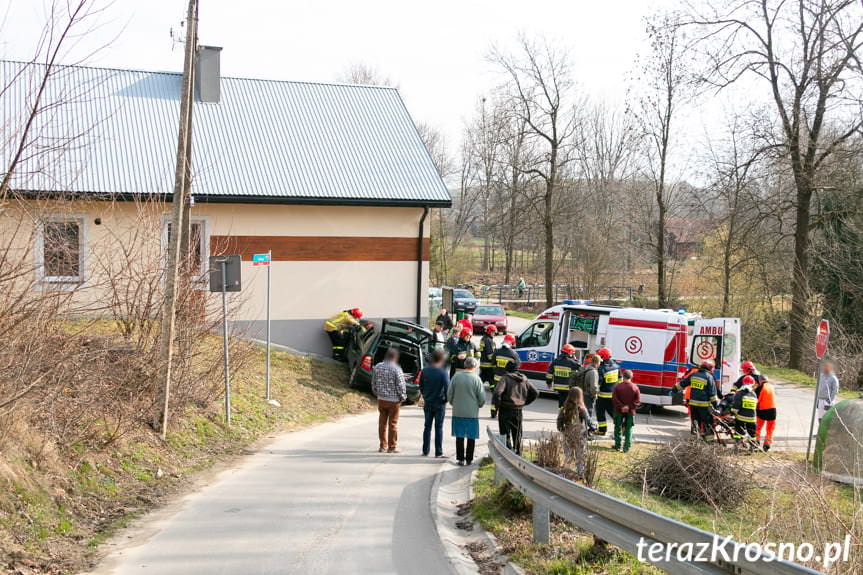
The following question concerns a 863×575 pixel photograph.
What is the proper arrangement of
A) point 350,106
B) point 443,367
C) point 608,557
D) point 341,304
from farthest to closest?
point 350,106 → point 341,304 → point 443,367 → point 608,557

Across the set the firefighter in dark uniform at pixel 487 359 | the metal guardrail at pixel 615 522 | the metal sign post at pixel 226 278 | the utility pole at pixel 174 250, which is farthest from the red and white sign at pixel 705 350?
the utility pole at pixel 174 250

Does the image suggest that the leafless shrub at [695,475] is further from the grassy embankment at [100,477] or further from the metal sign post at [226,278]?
the metal sign post at [226,278]

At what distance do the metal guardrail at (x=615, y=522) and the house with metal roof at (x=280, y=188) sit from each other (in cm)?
1390

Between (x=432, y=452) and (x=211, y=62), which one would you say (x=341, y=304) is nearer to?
(x=211, y=62)

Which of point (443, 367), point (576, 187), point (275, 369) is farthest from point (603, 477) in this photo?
point (576, 187)

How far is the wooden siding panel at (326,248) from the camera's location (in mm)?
A: 21359

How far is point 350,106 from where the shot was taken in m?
26.3

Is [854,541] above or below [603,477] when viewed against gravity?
above

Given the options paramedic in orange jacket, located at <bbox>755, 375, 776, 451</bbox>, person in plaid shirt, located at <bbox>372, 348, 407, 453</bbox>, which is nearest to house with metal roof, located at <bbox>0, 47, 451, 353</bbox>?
person in plaid shirt, located at <bbox>372, 348, 407, 453</bbox>

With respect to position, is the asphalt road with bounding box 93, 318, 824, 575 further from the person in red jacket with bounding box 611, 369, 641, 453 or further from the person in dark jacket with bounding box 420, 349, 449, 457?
the person in red jacket with bounding box 611, 369, 641, 453

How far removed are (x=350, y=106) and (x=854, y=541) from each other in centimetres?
2295

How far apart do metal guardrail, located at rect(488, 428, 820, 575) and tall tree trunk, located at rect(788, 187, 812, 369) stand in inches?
988

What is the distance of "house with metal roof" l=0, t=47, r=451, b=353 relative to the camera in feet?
69.0

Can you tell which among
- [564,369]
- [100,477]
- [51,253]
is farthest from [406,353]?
[100,477]
